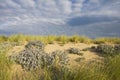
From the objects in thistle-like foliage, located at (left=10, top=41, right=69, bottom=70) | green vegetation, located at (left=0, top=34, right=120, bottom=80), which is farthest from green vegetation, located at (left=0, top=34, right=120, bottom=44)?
thistle-like foliage, located at (left=10, top=41, right=69, bottom=70)

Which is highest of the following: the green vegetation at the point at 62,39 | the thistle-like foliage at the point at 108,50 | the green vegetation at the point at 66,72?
the green vegetation at the point at 62,39

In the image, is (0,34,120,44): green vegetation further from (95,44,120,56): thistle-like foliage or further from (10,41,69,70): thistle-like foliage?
(10,41,69,70): thistle-like foliage

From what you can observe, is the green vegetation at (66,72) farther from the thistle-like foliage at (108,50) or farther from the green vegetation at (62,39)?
the green vegetation at (62,39)

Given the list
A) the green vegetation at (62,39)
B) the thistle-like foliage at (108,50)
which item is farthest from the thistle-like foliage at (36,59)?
the green vegetation at (62,39)

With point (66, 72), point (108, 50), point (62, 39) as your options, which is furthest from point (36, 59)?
point (62, 39)

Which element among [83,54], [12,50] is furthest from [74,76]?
[12,50]

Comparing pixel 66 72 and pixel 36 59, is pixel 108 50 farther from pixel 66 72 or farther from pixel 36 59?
→ pixel 66 72

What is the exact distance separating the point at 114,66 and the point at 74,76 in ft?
5.83

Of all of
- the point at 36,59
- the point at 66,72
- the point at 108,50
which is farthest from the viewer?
the point at 108,50

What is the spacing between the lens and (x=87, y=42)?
17.0 metres

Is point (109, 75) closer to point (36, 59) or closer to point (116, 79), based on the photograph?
point (116, 79)

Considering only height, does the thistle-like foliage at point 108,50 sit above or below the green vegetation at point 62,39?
below

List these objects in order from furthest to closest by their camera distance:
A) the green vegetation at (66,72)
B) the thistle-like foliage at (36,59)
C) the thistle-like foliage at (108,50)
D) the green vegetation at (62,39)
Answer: the green vegetation at (62,39), the thistle-like foliage at (108,50), the thistle-like foliage at (36,59), the green vegetation at (66,72)

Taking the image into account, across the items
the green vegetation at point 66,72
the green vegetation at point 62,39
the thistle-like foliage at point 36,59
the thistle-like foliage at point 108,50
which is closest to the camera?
the green vegetation at point 66,72
